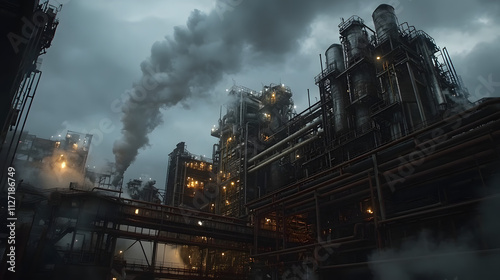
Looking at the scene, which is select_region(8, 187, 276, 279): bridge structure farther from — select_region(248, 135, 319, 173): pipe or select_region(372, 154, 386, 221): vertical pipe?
select_region(372, 154, 386, 221): vertical pipe

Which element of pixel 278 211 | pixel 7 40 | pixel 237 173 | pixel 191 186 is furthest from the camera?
pixel 191 186

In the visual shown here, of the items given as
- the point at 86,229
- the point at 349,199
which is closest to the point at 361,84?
the point at 349,199

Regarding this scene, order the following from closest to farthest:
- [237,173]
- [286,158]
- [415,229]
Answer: [415,229], [286,158], [237,173]

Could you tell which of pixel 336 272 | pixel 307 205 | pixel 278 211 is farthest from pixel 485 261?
pixel 278 211

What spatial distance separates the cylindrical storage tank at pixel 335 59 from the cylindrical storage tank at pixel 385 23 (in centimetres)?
386

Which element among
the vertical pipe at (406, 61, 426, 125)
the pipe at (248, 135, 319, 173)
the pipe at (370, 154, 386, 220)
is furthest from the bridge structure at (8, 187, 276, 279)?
the vertical pipe at (406, 61, 426, 125)

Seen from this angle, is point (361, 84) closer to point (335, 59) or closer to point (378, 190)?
point (335, 59)

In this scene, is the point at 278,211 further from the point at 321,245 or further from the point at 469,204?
the point at 469,204

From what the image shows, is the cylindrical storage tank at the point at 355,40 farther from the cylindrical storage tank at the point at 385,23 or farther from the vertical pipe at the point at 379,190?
the vertical pipe at the point at 379,190

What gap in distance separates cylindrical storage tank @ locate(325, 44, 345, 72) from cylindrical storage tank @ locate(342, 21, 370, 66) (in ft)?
4.65

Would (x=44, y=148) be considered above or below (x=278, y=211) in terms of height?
above

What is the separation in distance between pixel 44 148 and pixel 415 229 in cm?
6119

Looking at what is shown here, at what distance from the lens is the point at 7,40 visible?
9664 mm

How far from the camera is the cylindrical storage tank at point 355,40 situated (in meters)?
26.5
